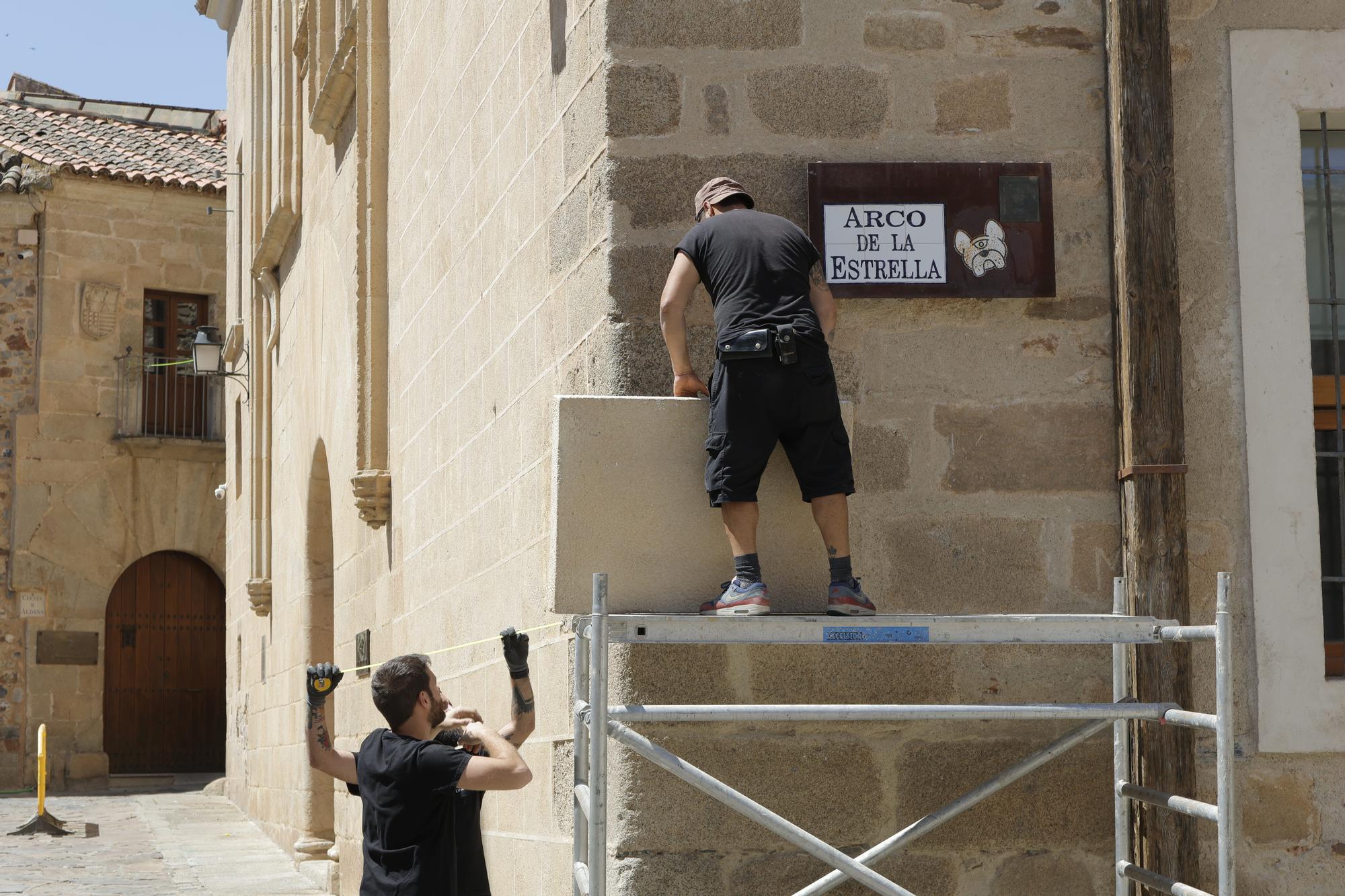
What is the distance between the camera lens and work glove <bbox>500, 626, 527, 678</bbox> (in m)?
4.38

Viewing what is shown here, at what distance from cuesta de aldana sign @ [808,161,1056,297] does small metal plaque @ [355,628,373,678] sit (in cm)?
492

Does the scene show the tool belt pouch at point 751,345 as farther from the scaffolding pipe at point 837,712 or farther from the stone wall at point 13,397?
the stone wall at point 13,397

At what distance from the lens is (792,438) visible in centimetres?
444

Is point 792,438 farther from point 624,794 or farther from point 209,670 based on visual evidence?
point 209,670

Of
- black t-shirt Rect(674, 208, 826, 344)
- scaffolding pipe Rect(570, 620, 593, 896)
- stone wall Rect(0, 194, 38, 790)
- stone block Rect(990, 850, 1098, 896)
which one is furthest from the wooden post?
stone wall Rect(0, 194, 38, 790)

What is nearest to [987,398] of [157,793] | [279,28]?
[279,28]

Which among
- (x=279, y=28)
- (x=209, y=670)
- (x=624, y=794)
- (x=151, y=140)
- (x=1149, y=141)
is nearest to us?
(x=624, y=794)

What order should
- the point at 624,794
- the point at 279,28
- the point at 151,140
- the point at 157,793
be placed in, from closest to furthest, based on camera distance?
the point at 624,794, the point at 279,28, the point at 157,793, the point at 151,140

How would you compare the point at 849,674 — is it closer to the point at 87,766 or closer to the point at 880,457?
the point at 880,457

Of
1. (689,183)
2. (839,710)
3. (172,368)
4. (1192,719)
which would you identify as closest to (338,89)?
(689,183)

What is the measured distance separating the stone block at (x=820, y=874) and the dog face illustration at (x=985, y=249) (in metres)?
1.75

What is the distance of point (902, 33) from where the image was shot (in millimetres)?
5109

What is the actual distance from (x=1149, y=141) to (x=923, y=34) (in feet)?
2.47

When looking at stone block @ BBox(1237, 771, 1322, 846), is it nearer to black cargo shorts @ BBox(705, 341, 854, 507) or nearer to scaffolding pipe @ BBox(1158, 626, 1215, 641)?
scaffolding pipe @ BBox(1158, 626, 1215, 641)
